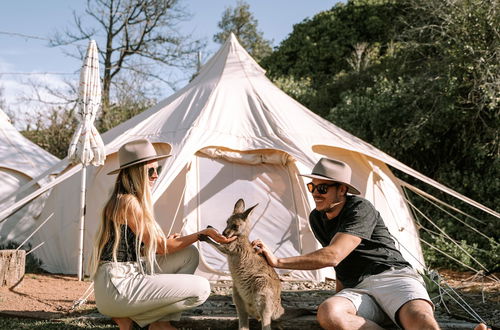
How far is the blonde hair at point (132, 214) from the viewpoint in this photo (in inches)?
140

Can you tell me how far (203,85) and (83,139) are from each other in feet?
7.67

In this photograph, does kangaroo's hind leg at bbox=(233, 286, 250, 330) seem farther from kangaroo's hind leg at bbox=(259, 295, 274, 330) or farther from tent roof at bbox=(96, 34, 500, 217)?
tent roof at bbox=(96, 34, 500, 217)

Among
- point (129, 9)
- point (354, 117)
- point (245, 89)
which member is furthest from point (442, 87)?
point (129, 9)

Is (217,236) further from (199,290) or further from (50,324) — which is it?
(50,324)

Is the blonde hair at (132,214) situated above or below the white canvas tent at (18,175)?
above

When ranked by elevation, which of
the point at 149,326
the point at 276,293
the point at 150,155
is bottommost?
the point at 149,326

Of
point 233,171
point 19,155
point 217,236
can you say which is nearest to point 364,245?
point 217,236

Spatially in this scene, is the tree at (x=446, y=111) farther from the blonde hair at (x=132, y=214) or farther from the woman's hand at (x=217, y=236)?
the blonde hair at (x=132, y=214)

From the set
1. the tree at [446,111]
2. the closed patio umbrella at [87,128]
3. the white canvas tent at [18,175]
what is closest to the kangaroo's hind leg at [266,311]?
the closed patio umbrella at [87,128]

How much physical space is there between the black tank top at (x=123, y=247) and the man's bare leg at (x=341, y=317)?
Result: 1.33 meters

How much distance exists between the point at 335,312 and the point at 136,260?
1379 mm

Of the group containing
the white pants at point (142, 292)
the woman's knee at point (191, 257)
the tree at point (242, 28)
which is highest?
the tree at point (242, 28)

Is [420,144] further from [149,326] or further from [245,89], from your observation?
[149,326]

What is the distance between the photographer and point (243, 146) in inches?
285
